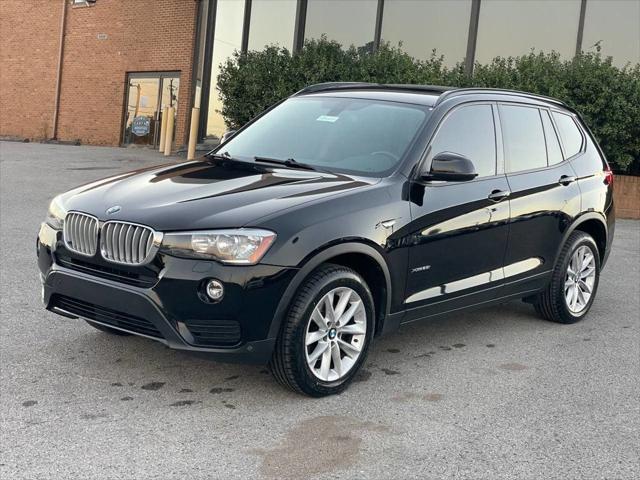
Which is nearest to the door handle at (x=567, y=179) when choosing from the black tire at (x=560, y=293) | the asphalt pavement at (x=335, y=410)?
the black tire at (x=560, y=293)

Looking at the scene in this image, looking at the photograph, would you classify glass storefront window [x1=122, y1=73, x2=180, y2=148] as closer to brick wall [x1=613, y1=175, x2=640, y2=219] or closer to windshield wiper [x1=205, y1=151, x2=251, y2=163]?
brick wall [x1=613, y1=175, x2=640, y2=219]

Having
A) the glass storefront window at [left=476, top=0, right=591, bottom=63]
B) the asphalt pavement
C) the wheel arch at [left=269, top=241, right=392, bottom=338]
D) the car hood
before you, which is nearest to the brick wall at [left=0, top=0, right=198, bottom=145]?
the glass storefront window at [left=476, top=0, right=591, bottom=63]

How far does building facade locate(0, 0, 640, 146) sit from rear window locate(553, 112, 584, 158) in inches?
455

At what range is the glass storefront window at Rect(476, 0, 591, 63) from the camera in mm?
17406

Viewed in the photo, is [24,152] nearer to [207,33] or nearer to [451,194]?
[207,33]

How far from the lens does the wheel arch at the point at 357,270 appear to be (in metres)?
4.03

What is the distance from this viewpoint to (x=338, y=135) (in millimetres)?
5250

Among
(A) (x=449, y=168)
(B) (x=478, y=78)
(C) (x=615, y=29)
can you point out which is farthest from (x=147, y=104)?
(A) (x=449, y=168)

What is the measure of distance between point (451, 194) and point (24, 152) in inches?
686

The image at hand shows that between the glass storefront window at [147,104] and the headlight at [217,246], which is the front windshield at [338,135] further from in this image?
the glass storefront window at [147,104]

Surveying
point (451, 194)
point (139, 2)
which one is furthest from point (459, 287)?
point (139, 2)

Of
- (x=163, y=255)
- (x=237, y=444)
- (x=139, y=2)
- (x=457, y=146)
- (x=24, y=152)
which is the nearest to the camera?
(x=237, y=444)

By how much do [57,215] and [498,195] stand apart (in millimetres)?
2845

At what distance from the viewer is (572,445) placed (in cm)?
388
